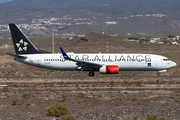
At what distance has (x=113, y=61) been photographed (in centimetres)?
3662

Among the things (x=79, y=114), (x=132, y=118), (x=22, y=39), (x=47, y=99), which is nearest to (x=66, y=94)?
(x=47, y=99)

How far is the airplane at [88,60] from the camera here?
3647 centimetres

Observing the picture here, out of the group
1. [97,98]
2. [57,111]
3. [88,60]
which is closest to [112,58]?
[88,60]

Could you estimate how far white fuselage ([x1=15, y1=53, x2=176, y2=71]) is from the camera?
3650 centimetres

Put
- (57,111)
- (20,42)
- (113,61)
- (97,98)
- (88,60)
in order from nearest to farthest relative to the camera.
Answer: (57,111) < (97,98) < (113,61) < (88,60) < (20,42)

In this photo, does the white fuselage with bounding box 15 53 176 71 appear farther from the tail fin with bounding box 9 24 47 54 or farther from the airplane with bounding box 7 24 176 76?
the tail fin with bounding box 9 24 47 54

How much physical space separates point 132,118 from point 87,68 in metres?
21.4

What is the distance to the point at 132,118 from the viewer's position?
15781 millimetres

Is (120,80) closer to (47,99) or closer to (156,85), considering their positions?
(156,85)

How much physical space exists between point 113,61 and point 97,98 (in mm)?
14029

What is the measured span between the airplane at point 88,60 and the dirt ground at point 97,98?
320cm

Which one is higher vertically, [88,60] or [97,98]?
[88,60]

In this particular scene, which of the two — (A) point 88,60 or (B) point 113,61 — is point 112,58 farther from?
(A) point 88,60

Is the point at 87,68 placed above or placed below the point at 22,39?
below
